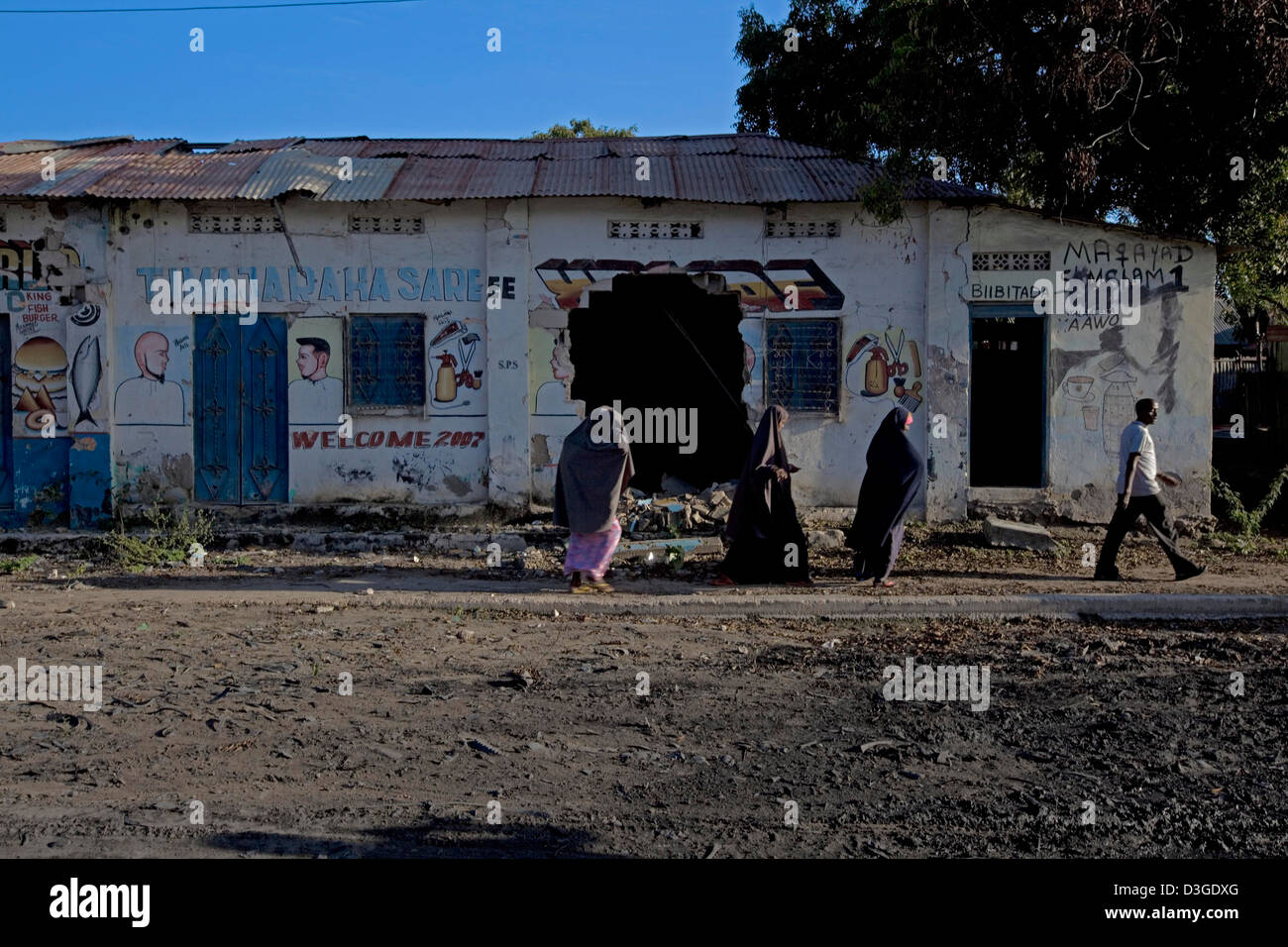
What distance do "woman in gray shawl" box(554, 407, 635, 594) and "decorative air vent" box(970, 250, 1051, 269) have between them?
523 cm

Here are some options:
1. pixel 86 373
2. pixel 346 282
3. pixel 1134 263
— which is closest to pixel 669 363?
pixel 346 282

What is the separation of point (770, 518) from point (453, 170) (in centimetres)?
607

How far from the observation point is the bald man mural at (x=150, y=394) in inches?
455

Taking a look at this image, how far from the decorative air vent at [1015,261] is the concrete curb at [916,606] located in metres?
4.78

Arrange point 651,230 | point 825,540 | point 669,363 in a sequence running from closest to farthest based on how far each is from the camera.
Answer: point 825,540, point 651,230, point 669,363

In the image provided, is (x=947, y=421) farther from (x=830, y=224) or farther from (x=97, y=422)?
(x=97, y=422)

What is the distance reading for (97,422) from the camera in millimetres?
11461

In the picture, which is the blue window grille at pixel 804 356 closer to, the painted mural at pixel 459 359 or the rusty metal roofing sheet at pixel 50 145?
the painted mural at pixel 459 359

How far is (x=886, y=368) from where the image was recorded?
11617 millimetres

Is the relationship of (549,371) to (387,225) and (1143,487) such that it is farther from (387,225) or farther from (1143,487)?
(1143,487)

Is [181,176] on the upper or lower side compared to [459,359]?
upper

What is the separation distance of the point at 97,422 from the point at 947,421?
9349mm

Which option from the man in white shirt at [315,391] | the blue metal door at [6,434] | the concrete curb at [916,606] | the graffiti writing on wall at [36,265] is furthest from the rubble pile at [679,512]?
the blue metal door at [6,434]

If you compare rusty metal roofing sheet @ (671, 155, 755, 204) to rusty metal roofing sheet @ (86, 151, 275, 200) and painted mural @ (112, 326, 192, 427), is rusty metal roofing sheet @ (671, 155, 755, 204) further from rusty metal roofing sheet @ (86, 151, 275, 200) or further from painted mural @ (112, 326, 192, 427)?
painted mural @ (112, 326, 192, 427)
